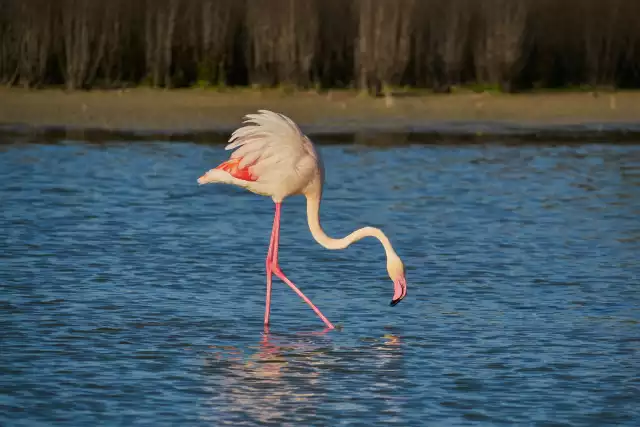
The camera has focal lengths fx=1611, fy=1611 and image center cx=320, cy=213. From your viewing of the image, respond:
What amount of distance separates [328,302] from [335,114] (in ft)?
40.5

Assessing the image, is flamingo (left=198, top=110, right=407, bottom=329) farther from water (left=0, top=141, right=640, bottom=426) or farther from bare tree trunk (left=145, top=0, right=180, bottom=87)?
bare tree trunk (left=145, top=0, right=180, bottom=87)

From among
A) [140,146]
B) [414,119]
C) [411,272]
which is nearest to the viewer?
[411,272]

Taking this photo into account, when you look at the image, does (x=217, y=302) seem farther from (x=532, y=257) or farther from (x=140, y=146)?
(x=140, y=146)

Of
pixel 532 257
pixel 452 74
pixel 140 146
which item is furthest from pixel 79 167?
pixel 452 74

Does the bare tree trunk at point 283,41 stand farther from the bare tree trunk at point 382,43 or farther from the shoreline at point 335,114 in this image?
the bare tree trunk at point 382,43

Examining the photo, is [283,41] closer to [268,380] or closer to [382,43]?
[382,43]

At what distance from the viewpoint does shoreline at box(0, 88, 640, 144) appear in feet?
72.1

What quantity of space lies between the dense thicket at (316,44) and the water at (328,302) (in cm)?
707

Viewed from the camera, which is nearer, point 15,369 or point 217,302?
point 15,369

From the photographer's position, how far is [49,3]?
83.0ft

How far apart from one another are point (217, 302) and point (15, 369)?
2.29 m

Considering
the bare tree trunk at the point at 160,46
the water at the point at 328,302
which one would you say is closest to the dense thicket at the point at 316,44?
the bare tree trunk at the point at 160,46

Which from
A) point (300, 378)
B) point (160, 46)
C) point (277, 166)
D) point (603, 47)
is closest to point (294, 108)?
point (160, 46)

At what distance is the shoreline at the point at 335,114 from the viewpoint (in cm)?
2198
